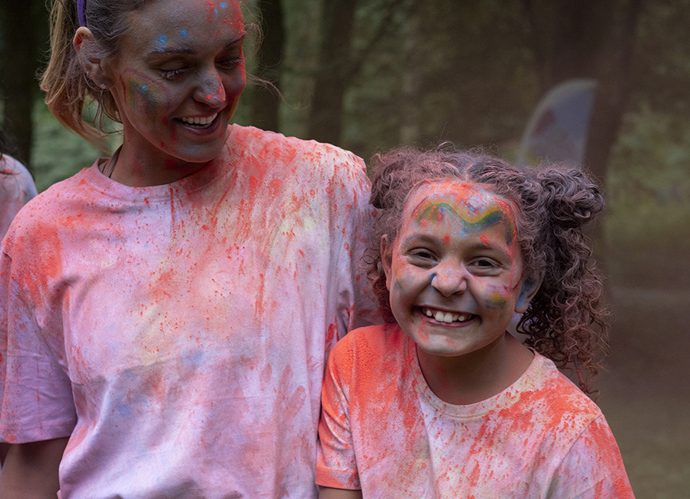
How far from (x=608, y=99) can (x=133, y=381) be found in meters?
5.15

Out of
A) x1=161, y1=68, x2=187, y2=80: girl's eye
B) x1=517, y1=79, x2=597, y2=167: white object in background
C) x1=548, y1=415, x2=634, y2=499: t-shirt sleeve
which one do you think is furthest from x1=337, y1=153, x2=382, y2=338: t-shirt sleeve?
x1=517, y1=79, x2=597, y2=167: white object in background

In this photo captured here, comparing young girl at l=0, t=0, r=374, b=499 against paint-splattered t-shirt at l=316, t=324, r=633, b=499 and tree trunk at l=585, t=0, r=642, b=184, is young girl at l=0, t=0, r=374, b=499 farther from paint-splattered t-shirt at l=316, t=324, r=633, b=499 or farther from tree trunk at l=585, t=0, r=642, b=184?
tree trunk at l=585, t=0, r=642, b=184

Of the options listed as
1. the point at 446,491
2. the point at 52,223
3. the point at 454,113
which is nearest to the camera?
the point at 446,491

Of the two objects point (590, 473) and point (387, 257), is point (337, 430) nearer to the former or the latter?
point (387, 257)

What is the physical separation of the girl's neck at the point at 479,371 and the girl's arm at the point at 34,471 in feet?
3.28

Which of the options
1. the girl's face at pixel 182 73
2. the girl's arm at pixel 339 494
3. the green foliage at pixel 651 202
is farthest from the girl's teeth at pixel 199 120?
the green foliage at pixel 651 202

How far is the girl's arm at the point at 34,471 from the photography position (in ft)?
6.63

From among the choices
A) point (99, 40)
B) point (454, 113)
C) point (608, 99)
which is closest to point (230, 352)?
point (99, 40)

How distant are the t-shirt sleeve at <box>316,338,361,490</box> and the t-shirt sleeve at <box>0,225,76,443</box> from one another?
68 cm

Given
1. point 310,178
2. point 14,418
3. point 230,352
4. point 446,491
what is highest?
point 310,178

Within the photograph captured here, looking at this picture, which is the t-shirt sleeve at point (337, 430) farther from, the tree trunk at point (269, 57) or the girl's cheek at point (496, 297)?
the tree trunk at point (269, 57)

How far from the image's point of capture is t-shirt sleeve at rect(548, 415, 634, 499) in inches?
62.1

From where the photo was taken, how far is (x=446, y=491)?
166cm

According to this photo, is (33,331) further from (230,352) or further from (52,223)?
(230,352)
